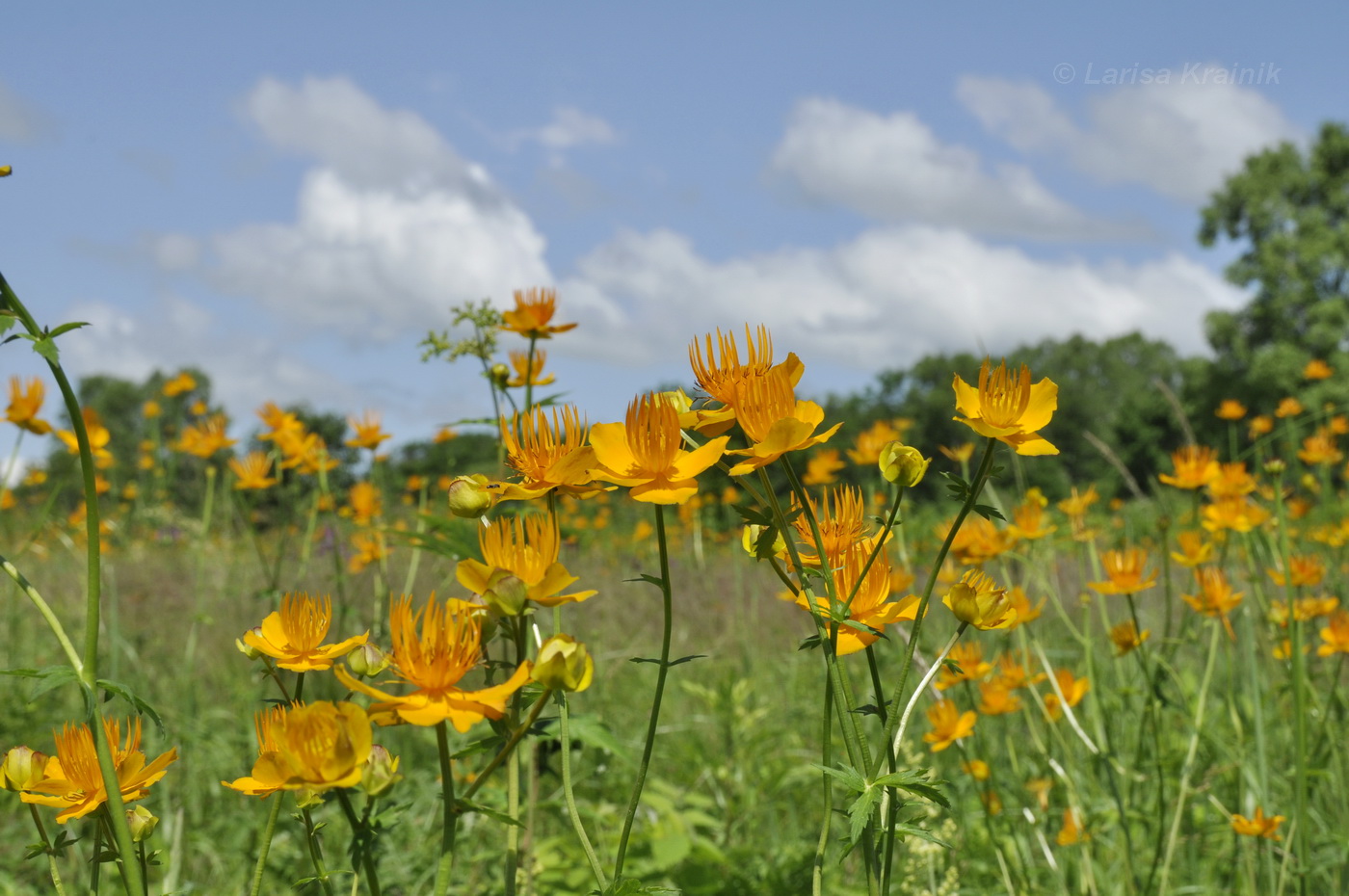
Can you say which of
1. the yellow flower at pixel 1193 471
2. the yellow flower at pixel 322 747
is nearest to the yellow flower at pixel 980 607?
the yellow flower at pixel 322 747

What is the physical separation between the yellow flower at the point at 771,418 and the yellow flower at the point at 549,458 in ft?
0.40

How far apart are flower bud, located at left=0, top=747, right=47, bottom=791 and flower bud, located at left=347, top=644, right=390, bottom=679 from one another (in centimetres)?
34

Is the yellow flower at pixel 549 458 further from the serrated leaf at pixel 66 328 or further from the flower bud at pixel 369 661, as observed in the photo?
the serrated leaf at pixel 66 328

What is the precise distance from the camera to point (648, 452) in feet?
2.53

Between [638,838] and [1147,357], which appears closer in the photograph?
[638,838]

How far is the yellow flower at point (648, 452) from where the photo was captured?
0.76 meters

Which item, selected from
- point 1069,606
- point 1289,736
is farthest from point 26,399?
point 1069,606

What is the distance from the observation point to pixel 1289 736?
256cm

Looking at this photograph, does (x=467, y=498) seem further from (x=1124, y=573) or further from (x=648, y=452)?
(x=1124, y=573)

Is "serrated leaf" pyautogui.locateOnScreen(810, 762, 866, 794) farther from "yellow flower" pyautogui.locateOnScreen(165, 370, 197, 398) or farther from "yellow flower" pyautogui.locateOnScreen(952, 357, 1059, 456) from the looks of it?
"yellow flower" pyautogui.locateOnScreen(165, 370, 197, 398)

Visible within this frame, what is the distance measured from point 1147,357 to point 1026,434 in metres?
54.8

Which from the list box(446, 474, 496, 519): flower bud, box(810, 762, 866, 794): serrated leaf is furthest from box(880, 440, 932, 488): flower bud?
box(446, 474, 496, 519): flower bud

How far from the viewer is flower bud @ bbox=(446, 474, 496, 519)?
80 cm

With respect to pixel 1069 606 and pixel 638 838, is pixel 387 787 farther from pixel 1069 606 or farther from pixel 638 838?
pixel 1069 606
